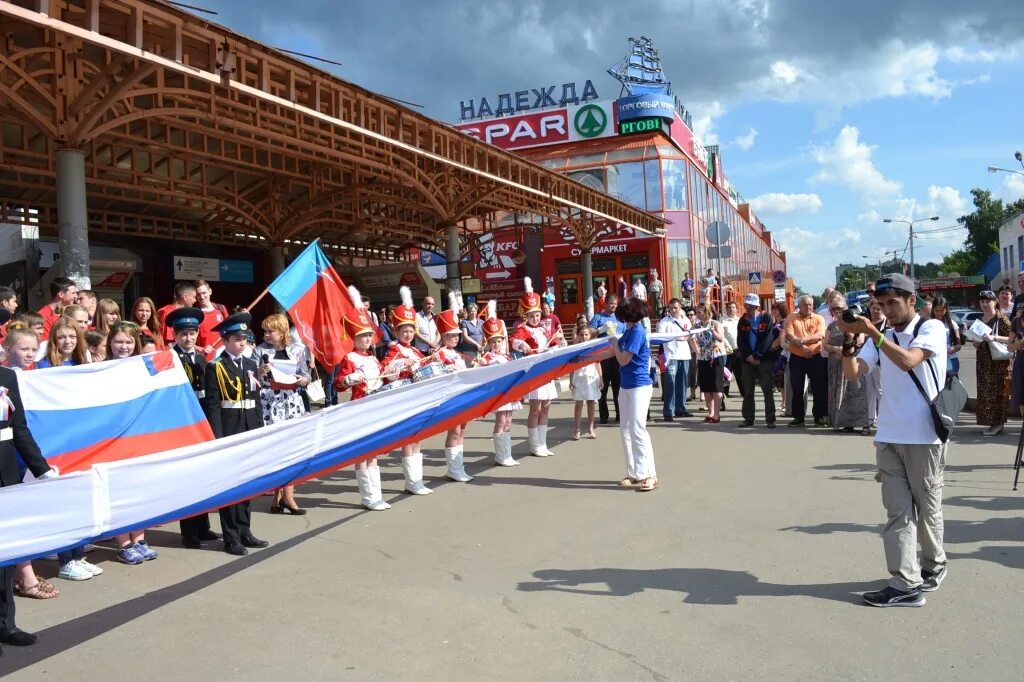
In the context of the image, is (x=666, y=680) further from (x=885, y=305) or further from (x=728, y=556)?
(x=885, y=305)

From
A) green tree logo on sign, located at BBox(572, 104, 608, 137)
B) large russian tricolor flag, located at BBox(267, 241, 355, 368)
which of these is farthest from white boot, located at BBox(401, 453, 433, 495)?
green tree logo on sign, located at BBox(572, 104, 608, 137)

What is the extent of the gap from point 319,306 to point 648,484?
3.65m

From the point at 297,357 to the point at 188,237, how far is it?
59.1 feet

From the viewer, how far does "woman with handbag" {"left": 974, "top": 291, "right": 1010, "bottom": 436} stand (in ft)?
33.8

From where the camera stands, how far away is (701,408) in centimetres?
1509

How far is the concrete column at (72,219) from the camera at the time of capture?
10242mm

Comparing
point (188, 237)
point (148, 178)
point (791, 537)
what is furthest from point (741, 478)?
point (188, 237)

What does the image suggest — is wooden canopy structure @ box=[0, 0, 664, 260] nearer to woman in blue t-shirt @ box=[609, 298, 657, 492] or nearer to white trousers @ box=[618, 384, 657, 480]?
woman in blue t-shirt @ box=[609, 298, 657, 492]

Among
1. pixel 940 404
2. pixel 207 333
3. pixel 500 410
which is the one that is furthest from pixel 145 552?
pixel 940 404

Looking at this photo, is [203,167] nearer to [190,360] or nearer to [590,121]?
[190,360]

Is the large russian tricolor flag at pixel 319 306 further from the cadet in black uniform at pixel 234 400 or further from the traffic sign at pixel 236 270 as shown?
the traffic sign at pixel 236 270

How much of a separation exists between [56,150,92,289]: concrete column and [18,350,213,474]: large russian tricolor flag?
5120 mm

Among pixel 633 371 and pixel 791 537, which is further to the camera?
pixel 633 371

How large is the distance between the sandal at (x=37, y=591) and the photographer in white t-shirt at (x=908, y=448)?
5220 millimetres
